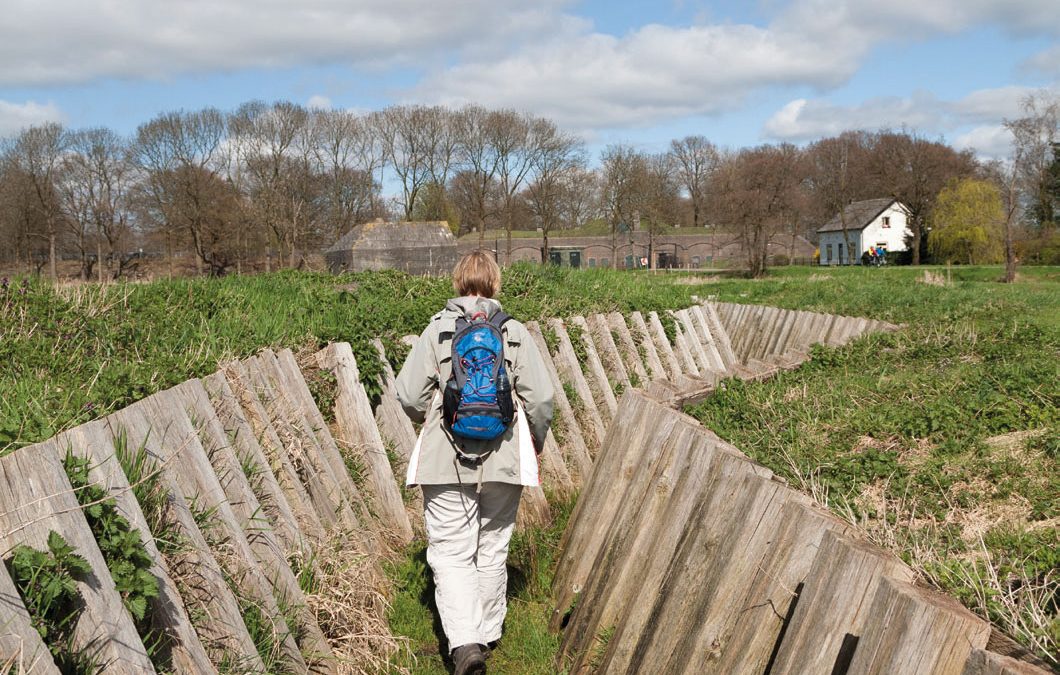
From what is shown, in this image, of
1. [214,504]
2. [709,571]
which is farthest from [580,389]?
[214,504]

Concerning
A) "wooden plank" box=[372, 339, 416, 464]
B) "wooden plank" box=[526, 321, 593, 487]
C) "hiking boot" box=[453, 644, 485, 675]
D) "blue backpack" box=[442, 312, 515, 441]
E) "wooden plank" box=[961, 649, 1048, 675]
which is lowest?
"hiking boot" box=[453, 644, 485, 675]

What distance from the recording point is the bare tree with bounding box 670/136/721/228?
261 ft

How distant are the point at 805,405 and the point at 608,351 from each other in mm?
2425

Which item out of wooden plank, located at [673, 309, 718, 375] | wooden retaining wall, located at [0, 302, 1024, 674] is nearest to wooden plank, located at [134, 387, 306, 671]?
wooden retaining wall, located at [0, 302, 1024, 674]

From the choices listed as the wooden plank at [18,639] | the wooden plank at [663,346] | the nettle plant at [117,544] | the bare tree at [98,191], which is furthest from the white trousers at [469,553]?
the bare tree at [98,191]

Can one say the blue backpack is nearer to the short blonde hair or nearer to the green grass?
the short blonde hair

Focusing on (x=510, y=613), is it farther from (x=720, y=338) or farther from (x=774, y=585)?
(x=720, y=338)

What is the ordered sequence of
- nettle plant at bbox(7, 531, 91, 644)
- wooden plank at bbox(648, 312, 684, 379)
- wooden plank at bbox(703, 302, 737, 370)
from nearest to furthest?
nettle plant at bbox(7, 531, 91, 644) < wooden plank at bbox(648, 312, 684, 379) < wooden plank at bbox(703, 302, 737, 370)

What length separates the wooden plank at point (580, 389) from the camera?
711 centimetres

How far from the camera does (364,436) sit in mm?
5227

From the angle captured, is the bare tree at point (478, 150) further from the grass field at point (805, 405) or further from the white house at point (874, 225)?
the grass field at point (805, 405)

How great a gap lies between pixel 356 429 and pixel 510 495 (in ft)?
5.07

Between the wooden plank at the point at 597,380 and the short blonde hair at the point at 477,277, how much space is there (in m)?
3.31

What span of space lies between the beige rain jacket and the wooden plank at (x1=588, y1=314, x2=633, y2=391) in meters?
3.72
